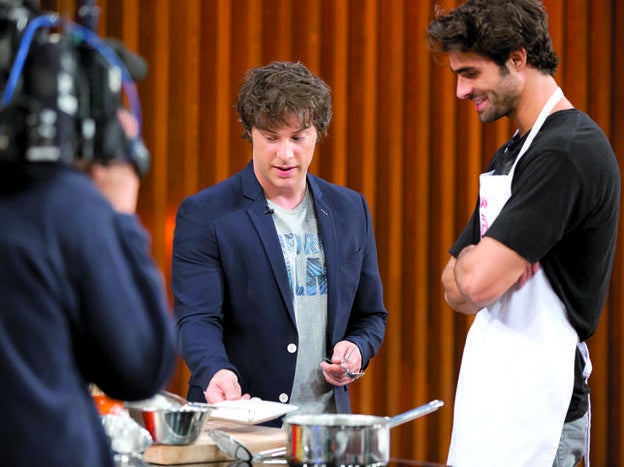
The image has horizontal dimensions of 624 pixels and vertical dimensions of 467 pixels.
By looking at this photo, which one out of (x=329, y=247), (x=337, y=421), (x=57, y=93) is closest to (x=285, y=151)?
(x=329, y=247)

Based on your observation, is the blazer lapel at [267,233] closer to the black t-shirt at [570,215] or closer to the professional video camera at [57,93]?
the black t-shirt at [570,215]

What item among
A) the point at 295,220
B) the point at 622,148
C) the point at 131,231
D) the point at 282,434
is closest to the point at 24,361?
the point at 131,231

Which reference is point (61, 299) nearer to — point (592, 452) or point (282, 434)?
point (282, 434)

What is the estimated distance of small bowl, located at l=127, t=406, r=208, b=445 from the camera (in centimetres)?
193

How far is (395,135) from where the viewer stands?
15.1 ft

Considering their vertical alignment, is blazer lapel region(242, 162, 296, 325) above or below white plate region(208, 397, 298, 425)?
above

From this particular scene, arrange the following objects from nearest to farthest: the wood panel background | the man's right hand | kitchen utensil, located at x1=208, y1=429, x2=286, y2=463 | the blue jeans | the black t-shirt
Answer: kitchen utensil, located at x1=208, y1=429, x2=286, y2=463 < the black t-shirt < the blue jeans < the man's right hand < the wood panel background

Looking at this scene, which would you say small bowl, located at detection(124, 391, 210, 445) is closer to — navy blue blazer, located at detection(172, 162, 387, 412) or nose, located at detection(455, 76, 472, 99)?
navy blue blazer, located at detection(172, 162, 387, 412)

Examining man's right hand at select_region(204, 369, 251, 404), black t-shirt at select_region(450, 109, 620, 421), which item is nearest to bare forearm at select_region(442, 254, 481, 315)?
black t-shirt at select_region(450, 109, 620, 421)

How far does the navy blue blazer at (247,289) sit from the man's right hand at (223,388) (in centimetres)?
7

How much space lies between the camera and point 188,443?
196 cm

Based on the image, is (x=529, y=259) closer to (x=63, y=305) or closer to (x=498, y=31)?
(x=498, y=31)

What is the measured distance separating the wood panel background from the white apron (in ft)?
6.40

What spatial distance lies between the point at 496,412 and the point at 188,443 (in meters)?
0.86
